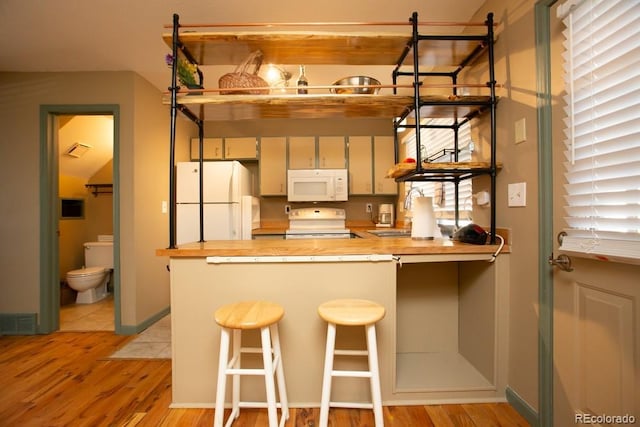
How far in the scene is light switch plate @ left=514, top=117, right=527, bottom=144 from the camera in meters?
1.37

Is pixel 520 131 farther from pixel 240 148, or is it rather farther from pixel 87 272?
pixel 87 272

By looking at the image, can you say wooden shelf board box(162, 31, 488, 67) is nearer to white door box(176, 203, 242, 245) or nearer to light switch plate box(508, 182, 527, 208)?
light switch plate box(508, 182, 527, 208)

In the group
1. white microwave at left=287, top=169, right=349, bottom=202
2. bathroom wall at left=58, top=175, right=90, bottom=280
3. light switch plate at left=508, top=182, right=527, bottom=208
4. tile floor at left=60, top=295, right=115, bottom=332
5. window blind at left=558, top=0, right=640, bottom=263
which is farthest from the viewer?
bathroom wall at left=58, top=175, right=90, bottom=280

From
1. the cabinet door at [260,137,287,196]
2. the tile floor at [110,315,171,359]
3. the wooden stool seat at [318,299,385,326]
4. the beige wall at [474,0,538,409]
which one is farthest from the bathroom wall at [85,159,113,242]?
the beige wall at [474,0,538,409]

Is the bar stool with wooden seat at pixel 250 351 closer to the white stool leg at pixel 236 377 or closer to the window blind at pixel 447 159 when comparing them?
the white stool leg at pixel 236 377

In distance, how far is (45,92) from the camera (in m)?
2.56

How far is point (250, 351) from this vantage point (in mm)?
1387

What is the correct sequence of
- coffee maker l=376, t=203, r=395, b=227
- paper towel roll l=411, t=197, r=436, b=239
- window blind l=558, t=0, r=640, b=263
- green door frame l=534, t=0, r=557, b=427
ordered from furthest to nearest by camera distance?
coffee maker l=376, t=203, r=395, b=227, paper towel roll l=411, t=197, r=436, b=239, green door frame l=534, t=0, r=557, b=427, window blind l=558, t=0, r=640, b=263

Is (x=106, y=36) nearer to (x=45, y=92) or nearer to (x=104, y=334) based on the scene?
(x=45, y=92)

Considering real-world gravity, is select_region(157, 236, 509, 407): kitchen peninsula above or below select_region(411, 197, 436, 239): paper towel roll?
below

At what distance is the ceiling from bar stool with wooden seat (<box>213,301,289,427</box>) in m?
1.88

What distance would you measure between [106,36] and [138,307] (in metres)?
2.29

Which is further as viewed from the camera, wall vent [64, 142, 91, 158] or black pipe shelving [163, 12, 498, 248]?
wall vent [64, 142, 91, 158]

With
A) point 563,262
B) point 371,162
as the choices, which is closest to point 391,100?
point 563,262
